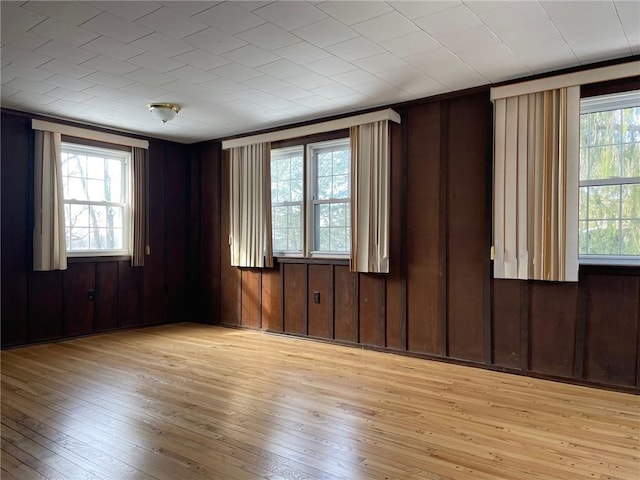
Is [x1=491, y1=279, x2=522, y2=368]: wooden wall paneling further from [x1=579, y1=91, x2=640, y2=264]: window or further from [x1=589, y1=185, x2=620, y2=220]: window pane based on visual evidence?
[x1=589, y1=185, x2=620, y2=220]: window pane

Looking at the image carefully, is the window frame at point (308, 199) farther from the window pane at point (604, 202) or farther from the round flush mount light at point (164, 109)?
the window pane at point (604, 202)

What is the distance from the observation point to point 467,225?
4.42 metres

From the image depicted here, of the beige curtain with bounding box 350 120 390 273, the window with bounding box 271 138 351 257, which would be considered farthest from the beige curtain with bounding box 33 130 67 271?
the beige curtain with bounding box 350 120 390 273

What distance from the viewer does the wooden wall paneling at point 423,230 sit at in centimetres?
460

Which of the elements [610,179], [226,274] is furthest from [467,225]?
[226,274]

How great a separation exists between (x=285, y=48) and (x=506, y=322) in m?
3.09

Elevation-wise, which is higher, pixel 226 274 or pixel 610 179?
pixel 610 179

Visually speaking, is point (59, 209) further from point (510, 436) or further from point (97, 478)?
point (510, 436)

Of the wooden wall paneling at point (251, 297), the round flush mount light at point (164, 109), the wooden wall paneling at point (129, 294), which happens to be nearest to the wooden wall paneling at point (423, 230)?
the wooden wall paneling at point (251, 297)

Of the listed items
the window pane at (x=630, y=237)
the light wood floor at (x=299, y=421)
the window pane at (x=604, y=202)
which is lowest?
the light wood floor at (x=299, y=421)

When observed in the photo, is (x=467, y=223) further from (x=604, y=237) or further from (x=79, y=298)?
(x=79, y=298)

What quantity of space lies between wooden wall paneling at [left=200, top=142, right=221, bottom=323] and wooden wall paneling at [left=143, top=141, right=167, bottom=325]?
0.56 meters

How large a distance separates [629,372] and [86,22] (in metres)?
4.83

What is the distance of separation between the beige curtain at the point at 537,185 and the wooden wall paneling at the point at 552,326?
159mm
